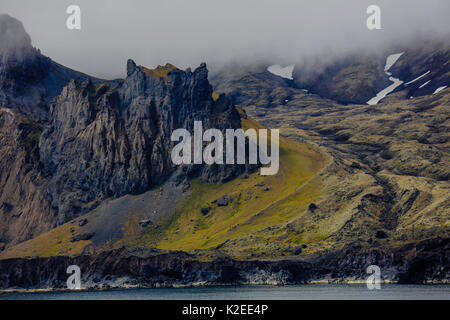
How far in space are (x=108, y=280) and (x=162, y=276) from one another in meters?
21.1

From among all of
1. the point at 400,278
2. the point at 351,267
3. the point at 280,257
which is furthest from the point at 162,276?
the point at 400,278

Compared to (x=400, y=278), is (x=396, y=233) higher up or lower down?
higher up

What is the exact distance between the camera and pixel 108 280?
199000 millimetres

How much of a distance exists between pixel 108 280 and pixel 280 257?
61649 millimetres

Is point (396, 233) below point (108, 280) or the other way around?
the other way around
